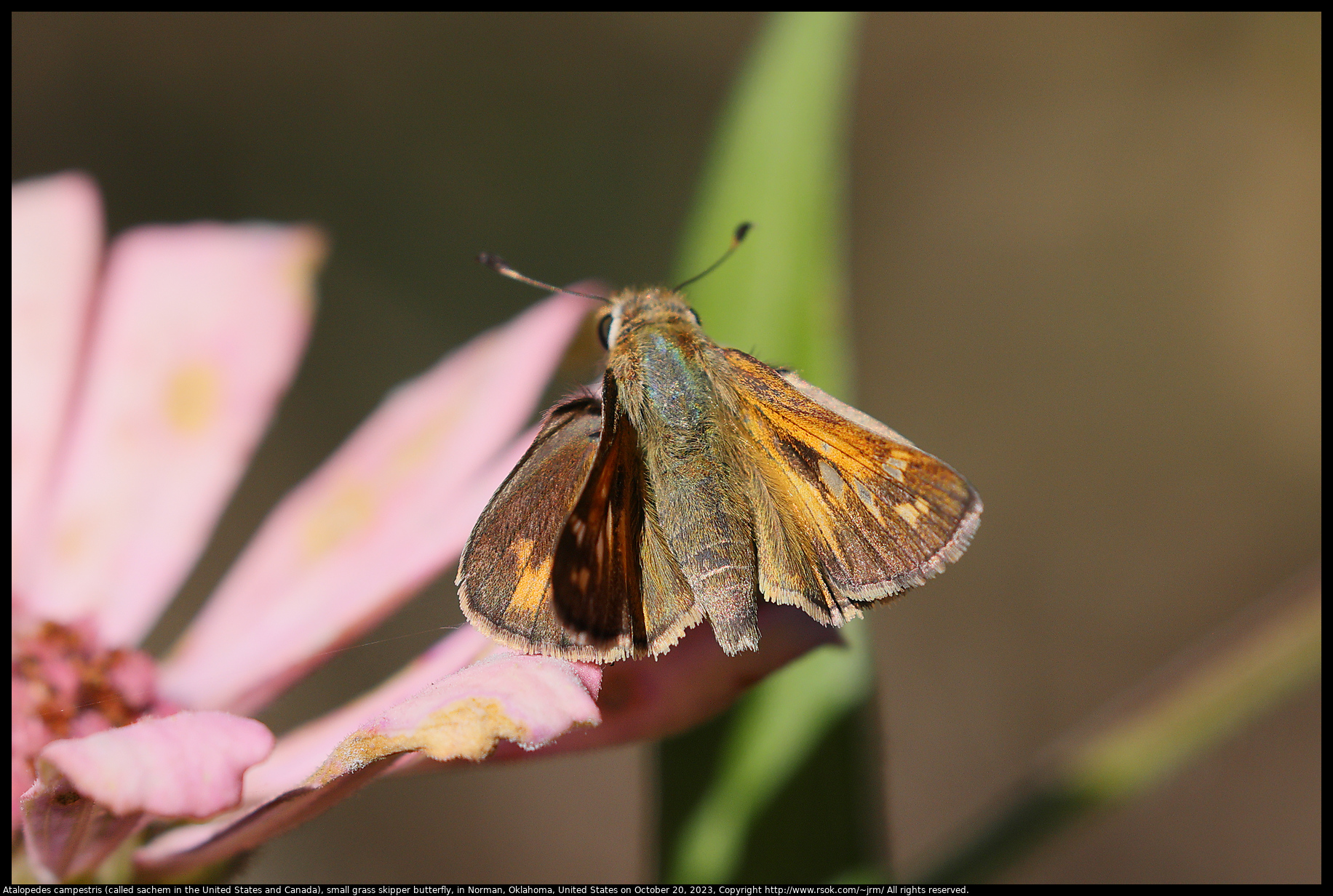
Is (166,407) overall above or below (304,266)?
below

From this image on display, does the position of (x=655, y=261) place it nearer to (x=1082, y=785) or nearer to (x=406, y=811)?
(x=406, y=811)

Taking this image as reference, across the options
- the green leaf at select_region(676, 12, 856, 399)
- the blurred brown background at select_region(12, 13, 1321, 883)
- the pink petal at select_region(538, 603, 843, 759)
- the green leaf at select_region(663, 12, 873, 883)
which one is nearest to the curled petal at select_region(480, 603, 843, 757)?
the pink petal at select_region(538, 603, 843, 759)

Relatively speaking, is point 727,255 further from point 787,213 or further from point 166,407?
point 166,407

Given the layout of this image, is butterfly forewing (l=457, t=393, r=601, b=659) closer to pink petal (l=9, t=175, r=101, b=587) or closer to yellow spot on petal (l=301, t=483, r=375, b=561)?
yellow spot on petal (l=301, t=483, r=375, b=561)

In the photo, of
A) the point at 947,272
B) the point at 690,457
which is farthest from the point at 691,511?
the point at 947,272

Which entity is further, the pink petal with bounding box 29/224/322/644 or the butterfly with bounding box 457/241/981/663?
the pink petal with bounding box 29/224/322/644

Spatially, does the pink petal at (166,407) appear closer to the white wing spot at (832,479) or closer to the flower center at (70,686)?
the flower center at (70,686)
